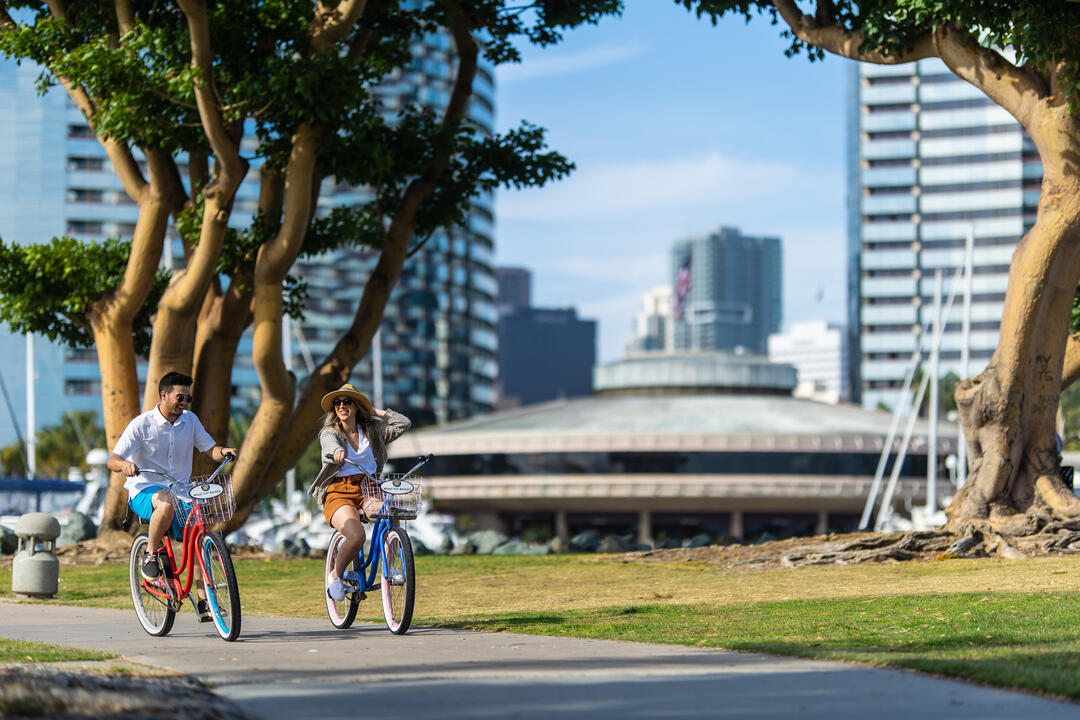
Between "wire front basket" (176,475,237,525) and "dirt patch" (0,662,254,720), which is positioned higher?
"wire front basket" (176,475,237,525)

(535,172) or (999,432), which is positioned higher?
(535,172)

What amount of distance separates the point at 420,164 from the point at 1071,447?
2705 inches

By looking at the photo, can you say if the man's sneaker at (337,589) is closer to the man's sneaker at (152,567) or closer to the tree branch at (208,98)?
the man's sneaker at (152,567)

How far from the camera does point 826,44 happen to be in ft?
57.9

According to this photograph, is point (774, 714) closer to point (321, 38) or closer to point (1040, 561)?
point (1040, 561)

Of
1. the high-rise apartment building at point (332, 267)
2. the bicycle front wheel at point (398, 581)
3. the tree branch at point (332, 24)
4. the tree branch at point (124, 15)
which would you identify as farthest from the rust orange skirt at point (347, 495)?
the high-rise apartment building at point (332, 267)

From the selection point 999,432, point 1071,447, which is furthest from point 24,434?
point 999,432

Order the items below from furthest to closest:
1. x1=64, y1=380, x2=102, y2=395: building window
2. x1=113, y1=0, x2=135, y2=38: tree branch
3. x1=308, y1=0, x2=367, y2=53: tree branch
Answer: x1=64, y1=380, x2=102, y2=395: building window < x1=113, y1=0, x2=135, y2=38: tree branch < x1=308, y1=0, x2=367, y2=53: tree branch

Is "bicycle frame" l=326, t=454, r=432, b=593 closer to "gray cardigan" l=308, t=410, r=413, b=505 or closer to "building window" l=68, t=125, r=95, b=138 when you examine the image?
"gray cardigan" l=308, t=410, r=413, b=505

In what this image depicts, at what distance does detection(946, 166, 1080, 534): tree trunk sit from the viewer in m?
16.3

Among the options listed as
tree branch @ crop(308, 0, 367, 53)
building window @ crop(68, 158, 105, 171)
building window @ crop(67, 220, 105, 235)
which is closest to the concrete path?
tree branch @ crop(308, 0, 367, 53)

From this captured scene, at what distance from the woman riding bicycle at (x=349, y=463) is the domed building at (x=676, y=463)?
5256 centimetres

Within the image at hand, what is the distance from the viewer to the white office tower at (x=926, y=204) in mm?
126250

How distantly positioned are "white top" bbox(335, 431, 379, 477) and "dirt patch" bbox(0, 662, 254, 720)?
278cm
